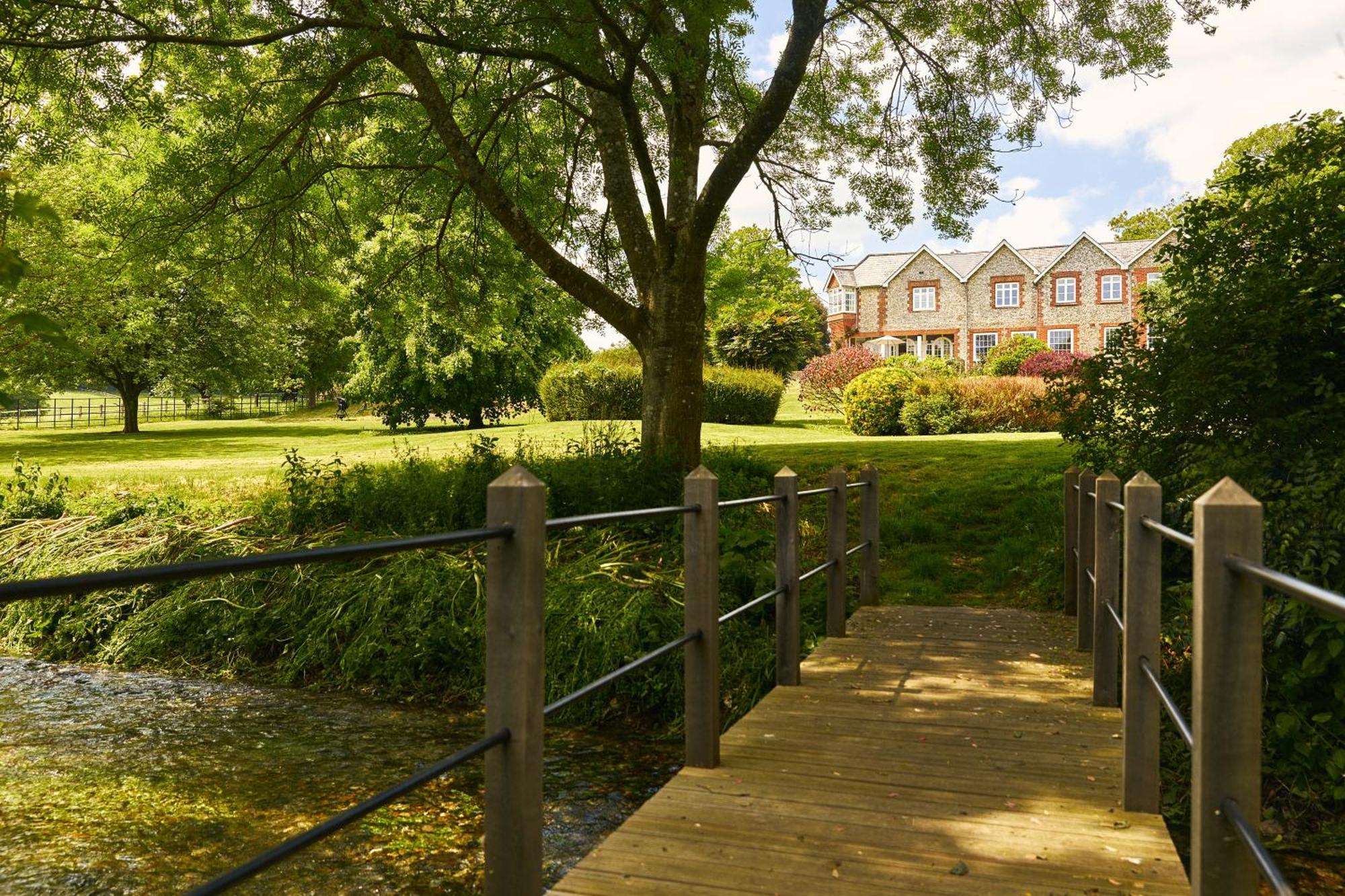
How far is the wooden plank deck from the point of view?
302 centimetres

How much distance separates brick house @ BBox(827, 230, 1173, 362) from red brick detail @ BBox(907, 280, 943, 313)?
0.11 feet

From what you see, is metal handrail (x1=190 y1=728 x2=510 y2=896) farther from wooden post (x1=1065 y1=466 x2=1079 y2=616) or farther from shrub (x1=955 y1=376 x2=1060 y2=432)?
shrub (x1=955 y1=376 x2=1060 y2=432)

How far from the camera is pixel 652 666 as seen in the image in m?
7.59

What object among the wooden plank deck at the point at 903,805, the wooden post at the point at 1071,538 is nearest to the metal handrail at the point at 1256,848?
the wooden plank deck at the point at 903,805

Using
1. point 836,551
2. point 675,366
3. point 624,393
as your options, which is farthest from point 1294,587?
point 624,393

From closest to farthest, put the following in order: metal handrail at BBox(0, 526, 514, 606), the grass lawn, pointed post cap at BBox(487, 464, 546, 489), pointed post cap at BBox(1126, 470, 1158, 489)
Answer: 1. metal handrail at BBox(0, 526, 514, 606)
2. pointed post cap at BBox(487, 464, 546, 489)
3. pointed post cap at BBox(1126, 470, 1158, 489)
4. the grass lawn

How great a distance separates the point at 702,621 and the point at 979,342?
1803 inches

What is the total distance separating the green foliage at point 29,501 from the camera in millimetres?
12234

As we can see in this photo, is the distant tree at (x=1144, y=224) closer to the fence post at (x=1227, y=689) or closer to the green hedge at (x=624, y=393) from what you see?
the green hedge at (x=624, y=393)

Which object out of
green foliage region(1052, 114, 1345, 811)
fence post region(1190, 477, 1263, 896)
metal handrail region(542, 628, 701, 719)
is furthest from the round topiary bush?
fence post region(1190, 477, 1263, 896)

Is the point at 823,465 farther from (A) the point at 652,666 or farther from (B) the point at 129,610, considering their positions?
(B) the point at 129,610

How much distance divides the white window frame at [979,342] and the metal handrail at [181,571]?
47270mm

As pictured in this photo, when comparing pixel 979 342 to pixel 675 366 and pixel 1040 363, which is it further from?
pixel 675 366

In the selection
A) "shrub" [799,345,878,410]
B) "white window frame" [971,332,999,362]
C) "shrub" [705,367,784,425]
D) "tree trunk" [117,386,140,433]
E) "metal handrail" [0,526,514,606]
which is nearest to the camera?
"metal handrail" [0,526,514,606]
